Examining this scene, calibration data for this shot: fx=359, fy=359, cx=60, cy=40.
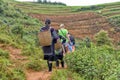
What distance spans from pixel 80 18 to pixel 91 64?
33150 mm

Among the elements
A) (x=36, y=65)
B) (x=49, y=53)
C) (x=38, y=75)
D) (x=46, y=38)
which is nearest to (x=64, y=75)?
(x=49, y=53)

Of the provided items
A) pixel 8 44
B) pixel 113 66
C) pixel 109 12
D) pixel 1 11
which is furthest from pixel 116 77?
pixel 109 12

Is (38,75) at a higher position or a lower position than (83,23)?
higher

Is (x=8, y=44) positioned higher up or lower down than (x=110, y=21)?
higher up

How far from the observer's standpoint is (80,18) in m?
42.9

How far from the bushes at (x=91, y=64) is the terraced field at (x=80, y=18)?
72.2 ft

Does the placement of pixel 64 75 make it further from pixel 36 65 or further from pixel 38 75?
pixel 36 65

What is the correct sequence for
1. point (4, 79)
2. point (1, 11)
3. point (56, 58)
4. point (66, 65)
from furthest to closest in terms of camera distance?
point (1, 11) < point (66, 65) < point (56, 58) < point (4, 79)

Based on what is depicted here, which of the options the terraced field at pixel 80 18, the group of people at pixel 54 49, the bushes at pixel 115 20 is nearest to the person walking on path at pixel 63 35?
the group of people at pixel 54 49

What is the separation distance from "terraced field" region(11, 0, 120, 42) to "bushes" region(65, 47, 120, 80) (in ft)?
72.2

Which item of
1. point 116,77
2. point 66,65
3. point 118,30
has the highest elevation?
point 116,77

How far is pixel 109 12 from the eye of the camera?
44625mm

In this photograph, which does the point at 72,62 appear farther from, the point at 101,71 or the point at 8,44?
the point at 8,44

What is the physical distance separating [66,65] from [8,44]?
3922 millimetres
